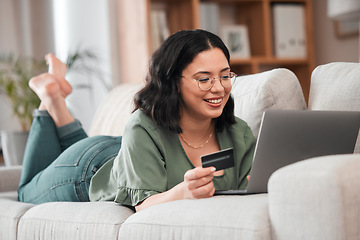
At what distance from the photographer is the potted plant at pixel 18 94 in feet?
9.30

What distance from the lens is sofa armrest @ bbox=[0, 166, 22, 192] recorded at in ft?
7.08

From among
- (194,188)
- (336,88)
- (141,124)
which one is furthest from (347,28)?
(194,188)

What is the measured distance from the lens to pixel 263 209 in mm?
1060

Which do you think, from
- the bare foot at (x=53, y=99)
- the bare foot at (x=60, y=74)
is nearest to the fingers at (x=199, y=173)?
the bare foot at (x=53, y=99)

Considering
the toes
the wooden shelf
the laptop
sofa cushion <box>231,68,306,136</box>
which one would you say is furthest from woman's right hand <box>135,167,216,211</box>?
the wooden shelf

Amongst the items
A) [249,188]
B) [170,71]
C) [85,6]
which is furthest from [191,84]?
[85,6]

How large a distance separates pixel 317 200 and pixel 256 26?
2.97m

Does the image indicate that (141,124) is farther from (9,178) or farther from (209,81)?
(9,178)

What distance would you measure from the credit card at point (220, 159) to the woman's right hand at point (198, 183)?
4cm

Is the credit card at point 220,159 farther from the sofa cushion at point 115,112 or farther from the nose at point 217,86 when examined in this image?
the sofa cushion at point 115,112

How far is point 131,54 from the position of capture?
3.45m

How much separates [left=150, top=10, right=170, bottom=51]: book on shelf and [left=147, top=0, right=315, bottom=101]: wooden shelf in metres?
0.15

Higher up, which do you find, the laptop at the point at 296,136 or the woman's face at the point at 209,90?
the woman's face at the point at 209,90

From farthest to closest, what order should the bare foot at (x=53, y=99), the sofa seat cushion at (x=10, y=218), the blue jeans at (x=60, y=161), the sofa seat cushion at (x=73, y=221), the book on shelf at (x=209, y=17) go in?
1. the book on shelf at (x=209, y=17)
2. the bare foot at (x=53, y=99)
3. the blue jeans at (x=60, y=161)
4. the sofa seat cushion at (x=10, y=218)
5. the sofa seat cushion at (x=73, y=221)
